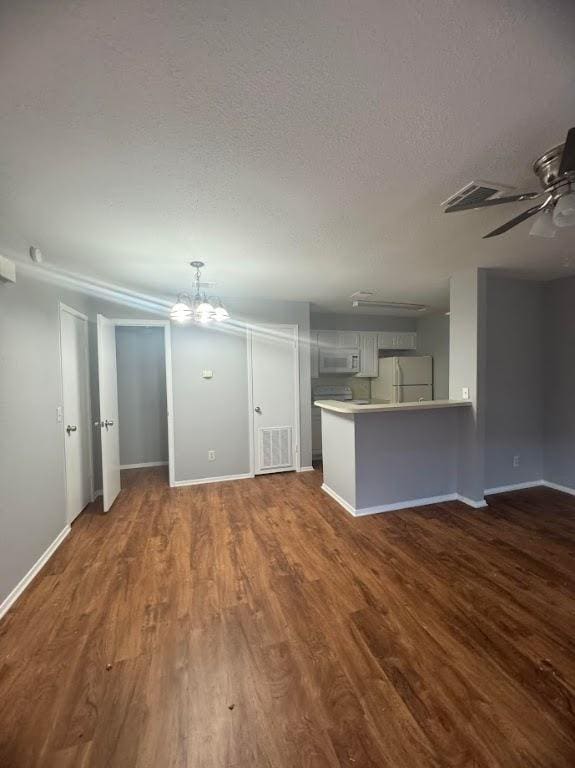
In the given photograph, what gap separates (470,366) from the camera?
123 inches

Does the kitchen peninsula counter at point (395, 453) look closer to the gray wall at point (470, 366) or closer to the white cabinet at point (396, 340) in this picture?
the gray wall at point (470, 366)

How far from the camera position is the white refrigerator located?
200 inches

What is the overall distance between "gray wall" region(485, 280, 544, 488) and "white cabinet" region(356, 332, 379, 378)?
2144 millimetres

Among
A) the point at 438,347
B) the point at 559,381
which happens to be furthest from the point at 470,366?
the point at 438,347

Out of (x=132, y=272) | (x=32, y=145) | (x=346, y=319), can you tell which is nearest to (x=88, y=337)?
(x=132, y=272)

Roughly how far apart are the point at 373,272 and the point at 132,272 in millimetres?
2345

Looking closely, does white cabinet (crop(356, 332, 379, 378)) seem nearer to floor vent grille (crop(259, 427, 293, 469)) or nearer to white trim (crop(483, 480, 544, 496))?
floor vent grille (crop(259, 427, 293, 469))

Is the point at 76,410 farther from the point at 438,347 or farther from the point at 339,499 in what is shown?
the point at 438,347

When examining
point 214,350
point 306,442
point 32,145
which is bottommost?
point 306,442

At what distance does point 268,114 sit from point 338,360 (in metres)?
4.23

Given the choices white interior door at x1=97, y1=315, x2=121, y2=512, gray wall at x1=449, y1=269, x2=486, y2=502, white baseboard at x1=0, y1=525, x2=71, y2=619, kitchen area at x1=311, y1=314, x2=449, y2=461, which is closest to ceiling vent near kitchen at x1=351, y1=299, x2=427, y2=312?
kitchen area at x1=311, y1=314, x2=449, y2=461

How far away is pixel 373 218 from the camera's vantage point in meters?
1.97

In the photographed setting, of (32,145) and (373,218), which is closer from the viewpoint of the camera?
(32,145)

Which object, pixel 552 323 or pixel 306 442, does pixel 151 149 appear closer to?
pixel 306 442
